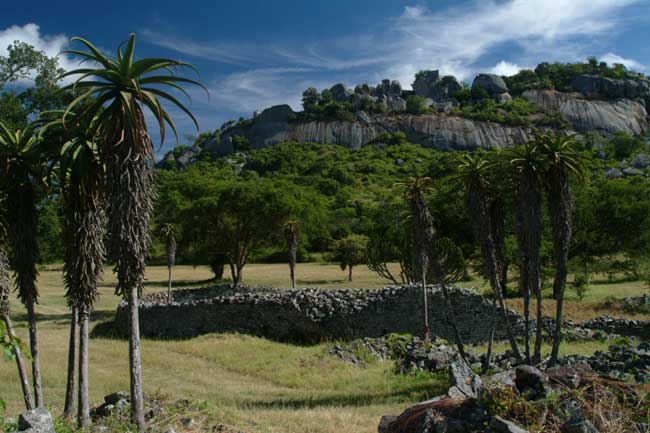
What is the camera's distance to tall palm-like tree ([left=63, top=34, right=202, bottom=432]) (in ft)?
28.2

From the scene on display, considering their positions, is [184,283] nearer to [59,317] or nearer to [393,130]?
[59,317]

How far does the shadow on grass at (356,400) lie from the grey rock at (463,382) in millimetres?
3514

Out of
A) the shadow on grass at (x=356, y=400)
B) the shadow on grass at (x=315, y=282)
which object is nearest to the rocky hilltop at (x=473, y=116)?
the shadow on grass at (x=315, y=282)

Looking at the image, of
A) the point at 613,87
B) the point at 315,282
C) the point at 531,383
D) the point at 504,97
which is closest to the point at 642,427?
the point at 531,383

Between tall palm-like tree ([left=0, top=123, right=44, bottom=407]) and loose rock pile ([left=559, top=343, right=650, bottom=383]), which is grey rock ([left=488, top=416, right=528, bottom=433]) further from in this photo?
tall palm-like tree ([left=0, top=123, right=44, bottom=407])

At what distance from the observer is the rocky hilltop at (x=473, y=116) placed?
14438cm

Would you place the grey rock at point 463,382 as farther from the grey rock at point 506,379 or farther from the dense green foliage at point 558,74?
the dense green foliage at point 558,74

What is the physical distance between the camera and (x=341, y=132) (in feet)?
509

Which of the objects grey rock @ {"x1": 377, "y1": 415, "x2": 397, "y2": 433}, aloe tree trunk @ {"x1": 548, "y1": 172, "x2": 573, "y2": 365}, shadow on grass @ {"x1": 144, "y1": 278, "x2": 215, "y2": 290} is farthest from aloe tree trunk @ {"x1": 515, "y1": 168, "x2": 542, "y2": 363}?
shadow on grass @ {"x1": 144, "y1": 278, "x2": 215, "y2": 290}

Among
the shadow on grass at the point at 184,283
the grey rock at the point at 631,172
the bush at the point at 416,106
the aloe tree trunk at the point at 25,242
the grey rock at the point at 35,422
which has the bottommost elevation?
the shadow on grass at the point at 184,283

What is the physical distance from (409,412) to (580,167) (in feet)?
32.3

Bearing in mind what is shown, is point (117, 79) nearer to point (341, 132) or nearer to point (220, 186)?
point (220, 186)

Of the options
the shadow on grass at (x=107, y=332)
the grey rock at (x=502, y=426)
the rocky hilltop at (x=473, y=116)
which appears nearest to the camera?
the grey rock at (x=502, y=426)

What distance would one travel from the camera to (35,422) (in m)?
5.91
